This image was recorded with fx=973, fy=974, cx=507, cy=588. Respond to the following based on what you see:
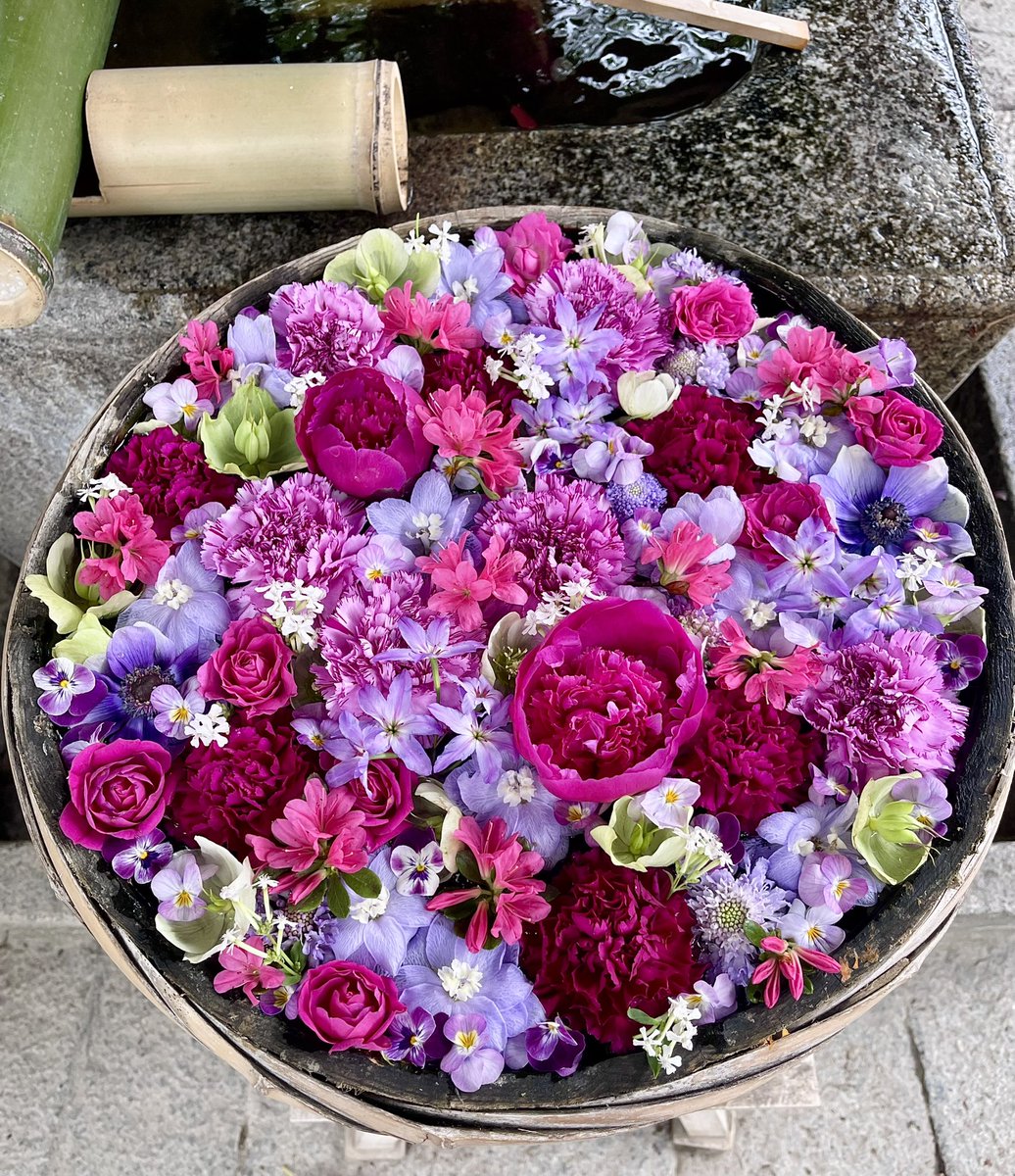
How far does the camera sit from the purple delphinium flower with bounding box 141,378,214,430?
125 cm

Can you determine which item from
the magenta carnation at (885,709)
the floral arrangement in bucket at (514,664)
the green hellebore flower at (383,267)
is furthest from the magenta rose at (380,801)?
the green hellebore flower at (383,267)

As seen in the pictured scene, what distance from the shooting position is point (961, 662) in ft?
3.67

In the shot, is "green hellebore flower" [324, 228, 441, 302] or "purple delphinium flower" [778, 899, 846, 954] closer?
"purple delphinium flower" [778, 899, 846, 954]

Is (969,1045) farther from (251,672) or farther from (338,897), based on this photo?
(251,672)

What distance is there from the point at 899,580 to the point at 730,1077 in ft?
1.87

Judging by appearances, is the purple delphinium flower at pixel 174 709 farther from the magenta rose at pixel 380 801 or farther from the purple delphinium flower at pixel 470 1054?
the purple delphinium flower at pixel 470 1054

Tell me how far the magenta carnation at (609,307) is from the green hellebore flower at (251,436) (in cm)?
35

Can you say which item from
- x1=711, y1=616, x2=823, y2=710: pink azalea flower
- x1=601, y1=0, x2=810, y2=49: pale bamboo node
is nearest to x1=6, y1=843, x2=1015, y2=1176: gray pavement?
x1=711, y1=616, x2=823, y2=710: pink azalea flower

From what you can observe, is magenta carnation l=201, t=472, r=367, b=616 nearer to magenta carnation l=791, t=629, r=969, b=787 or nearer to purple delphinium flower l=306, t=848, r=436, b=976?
purple delphinium flower l=306, t=848, r=436, b=976

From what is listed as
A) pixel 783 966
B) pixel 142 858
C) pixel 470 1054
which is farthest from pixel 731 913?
pixel 142 858

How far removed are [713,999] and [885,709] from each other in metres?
0.34

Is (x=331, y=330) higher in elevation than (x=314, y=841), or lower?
higher

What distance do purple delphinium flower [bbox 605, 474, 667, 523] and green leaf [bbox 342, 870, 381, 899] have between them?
0.49 meters

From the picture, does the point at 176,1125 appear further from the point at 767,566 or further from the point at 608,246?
the point at 608,246
